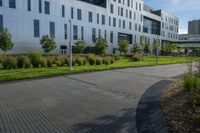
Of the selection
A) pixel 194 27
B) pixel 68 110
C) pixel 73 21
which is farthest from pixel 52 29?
pixel 194 27

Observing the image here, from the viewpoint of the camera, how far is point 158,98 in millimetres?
7902

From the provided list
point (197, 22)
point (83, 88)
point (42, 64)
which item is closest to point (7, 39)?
point (42, 64)

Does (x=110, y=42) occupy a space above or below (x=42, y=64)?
above

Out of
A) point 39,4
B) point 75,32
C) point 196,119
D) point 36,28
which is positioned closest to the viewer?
point 196,119

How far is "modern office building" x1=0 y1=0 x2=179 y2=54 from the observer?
37.0m

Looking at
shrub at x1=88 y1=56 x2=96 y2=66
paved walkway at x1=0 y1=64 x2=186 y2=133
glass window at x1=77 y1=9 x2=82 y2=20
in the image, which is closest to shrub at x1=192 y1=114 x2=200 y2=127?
paved walkway at x1=0 y1=64 x2=186 y2=133

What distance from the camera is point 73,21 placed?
4691cm

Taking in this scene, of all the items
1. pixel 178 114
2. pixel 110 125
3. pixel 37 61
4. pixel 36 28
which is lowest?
pixel 110 125

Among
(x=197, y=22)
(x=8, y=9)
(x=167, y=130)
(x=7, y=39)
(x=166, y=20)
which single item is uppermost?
(x=197, y=22)

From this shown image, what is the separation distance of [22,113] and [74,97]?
2.47m

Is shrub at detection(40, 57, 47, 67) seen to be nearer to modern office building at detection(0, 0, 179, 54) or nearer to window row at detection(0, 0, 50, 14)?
modern office building at detection(0, 0, 179, 54)

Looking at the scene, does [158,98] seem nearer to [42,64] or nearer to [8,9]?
[42,64]

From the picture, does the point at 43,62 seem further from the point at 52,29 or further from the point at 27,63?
the point at 52,29

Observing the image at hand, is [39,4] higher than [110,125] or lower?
higher
